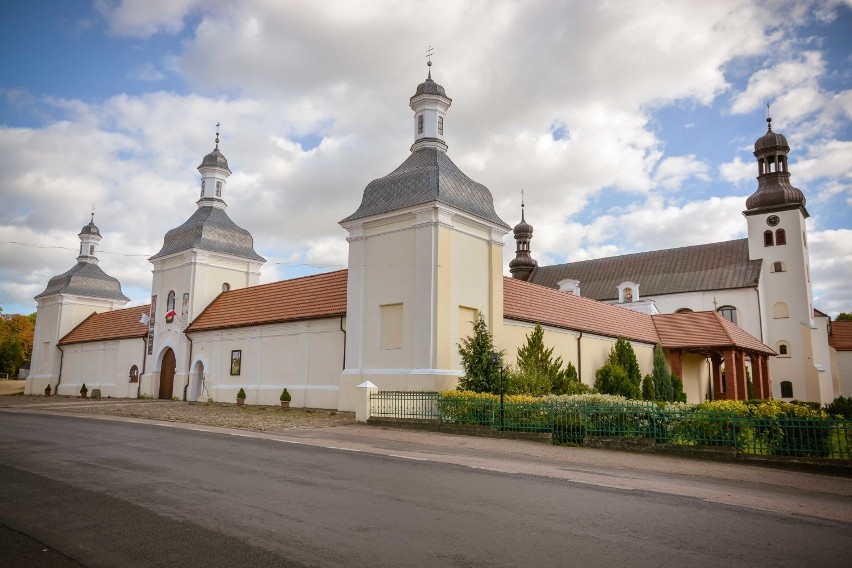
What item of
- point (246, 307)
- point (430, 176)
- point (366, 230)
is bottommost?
point (246, 307)

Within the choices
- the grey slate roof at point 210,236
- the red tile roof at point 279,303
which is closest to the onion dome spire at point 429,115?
the red tile roof at point 279,303

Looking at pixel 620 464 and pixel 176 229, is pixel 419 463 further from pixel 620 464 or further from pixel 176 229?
pixel 176 229

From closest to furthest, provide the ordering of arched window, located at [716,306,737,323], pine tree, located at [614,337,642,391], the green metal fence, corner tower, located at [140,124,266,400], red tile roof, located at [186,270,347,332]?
1. the green metal fence
2. red tile roof, located at [186,270,347,332]
3. pine tree, located at [614,337,642,391]
4. corner tower, located at [140,124,266,400]
5. arched window, located at [716,306,737,323]

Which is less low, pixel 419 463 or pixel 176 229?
pixel 176 229

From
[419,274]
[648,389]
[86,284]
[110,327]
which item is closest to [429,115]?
[419,274]

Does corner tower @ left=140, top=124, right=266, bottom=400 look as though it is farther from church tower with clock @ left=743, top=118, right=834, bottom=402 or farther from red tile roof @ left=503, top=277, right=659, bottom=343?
church tower with clock @ left=743, top=118, right=834, bottom=402

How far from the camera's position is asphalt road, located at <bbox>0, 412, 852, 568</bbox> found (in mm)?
5391

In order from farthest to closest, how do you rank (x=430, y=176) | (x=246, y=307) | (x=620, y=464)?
(x=246, y=307) → (x=430, y=176) → (x=620, y=464)

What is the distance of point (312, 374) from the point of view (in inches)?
961

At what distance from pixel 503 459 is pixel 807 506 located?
5.07 meters

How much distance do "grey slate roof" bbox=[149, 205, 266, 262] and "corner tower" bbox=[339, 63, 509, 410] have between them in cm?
1173

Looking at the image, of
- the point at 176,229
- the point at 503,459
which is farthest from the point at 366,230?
the point at 176,229

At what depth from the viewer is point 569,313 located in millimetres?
29234

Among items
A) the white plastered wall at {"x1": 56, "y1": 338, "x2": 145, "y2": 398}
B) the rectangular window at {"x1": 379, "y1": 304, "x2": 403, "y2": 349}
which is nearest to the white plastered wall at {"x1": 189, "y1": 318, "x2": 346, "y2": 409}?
the rectangular window at {"x1": 379, "y1": 304, "x2": 403, "y2": 349}
